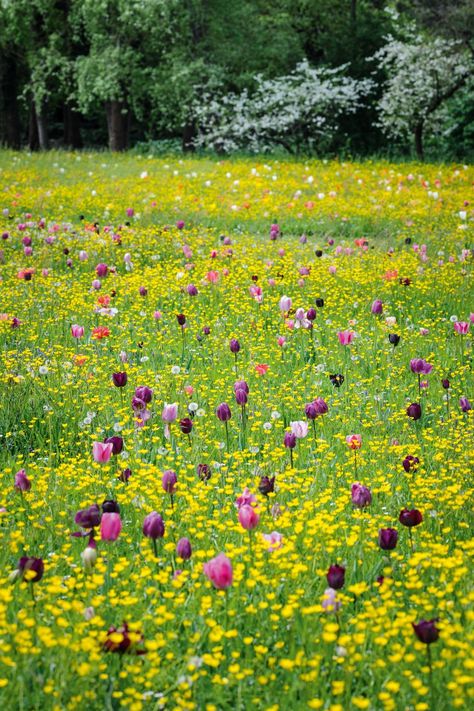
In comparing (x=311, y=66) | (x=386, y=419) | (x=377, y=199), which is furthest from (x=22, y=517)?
(x=311, y=66)

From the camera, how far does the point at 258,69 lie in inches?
1006

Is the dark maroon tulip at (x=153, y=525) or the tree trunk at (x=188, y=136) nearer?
the dark maroon tulip at (x=153, y=525)

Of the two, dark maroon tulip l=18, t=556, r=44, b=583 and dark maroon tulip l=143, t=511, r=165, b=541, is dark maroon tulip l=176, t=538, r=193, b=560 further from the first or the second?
dark maroon tulip l=18, t=556, r=44, b=583

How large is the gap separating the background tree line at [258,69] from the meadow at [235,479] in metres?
13.6

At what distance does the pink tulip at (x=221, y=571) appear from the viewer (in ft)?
8.14

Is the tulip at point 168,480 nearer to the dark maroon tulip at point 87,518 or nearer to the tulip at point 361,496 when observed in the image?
the dark maroon tulip at point 87,518

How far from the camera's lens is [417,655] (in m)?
2.52

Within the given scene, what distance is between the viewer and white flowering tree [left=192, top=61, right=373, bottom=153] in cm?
2230

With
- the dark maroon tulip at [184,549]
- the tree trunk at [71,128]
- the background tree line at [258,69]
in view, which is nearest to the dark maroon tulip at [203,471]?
the dark maroon tulip at [184,549]

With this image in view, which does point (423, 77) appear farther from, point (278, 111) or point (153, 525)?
point (153, 525)

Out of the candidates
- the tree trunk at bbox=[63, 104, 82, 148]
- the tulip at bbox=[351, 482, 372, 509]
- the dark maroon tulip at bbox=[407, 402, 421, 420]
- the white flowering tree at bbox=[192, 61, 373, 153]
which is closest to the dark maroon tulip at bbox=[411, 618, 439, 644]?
the tulip at bbox=[351, 482, 372, 509]

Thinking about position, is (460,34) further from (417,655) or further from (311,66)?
(417,655)

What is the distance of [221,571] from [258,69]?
25.2 m

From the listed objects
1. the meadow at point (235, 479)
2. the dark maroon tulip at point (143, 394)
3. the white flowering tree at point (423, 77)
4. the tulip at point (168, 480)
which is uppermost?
the white flowering tree at point (423, 77)
